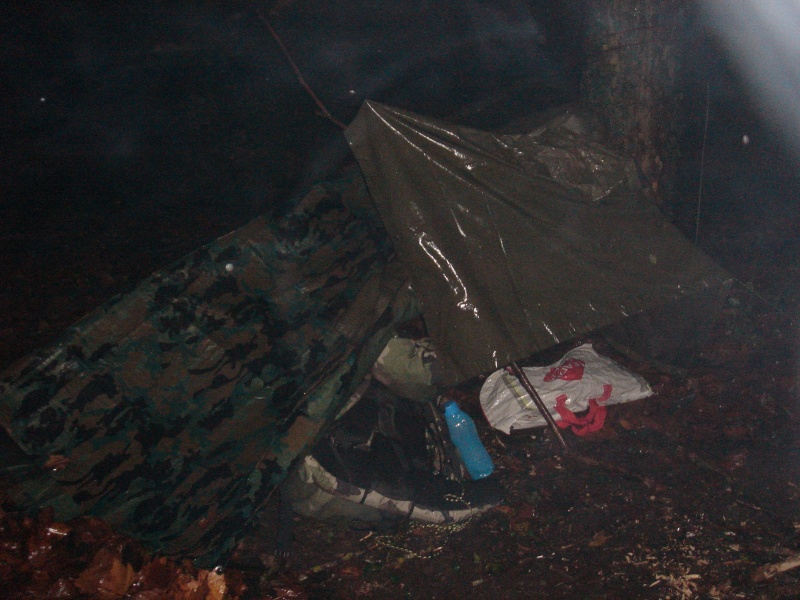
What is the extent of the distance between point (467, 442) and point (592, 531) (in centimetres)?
113

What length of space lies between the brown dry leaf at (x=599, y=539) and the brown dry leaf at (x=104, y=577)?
2.73 meters

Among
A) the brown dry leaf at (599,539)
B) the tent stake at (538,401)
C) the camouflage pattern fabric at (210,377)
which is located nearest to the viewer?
the camouflage pattern fabric at (210,377)

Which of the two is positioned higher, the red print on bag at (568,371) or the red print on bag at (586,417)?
the red print on bag at (568,371)

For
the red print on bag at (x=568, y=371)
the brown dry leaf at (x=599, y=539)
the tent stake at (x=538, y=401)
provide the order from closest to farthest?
the brown dry leaf at (x=599, y=539), the tent stake at (x=538, y=401), the red print on bag at (x=568, y=371)

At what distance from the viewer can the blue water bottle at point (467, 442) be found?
4.12m

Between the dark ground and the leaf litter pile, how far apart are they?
1cm

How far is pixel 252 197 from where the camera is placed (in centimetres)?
793

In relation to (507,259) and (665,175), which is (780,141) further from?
(507,259)

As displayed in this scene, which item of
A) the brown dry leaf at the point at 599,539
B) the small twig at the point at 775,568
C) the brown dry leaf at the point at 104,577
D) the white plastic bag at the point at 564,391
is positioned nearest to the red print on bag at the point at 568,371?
the white plastic bag at the point at 564,391

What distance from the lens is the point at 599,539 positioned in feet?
10.9

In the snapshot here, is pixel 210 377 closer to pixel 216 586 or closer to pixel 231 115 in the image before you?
pixel 216 586

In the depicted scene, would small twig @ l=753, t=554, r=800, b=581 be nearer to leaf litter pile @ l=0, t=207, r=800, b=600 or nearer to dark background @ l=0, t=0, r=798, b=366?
leaf litter pile @ l=0, t=207, r=800, b=600

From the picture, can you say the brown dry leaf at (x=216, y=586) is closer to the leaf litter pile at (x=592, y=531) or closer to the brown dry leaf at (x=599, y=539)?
the leaf litter pile at (x=592, y=531)

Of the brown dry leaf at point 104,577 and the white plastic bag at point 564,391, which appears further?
the white plastic bag at point 564,391
